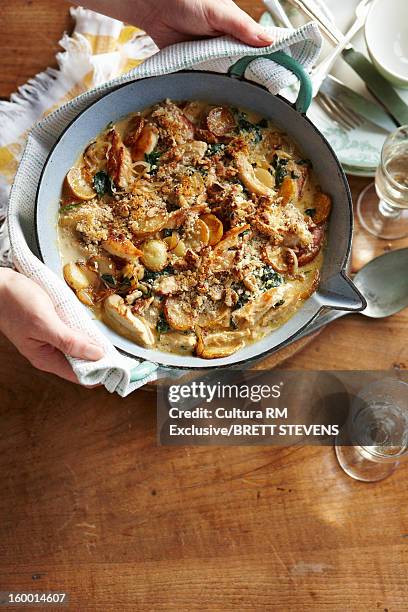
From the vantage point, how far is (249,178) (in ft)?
7.28

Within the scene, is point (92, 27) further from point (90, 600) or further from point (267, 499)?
point (90, 600)

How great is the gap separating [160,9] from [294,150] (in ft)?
2.00

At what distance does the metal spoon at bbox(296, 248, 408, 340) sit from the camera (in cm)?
247

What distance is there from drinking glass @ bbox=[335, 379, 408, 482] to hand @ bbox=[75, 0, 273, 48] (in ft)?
3.96

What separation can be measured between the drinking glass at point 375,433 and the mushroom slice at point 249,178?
77cm

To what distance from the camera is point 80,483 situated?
7.99 ft

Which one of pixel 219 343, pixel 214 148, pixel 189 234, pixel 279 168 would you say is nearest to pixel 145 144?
pixel 214 148

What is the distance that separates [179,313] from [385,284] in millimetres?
770

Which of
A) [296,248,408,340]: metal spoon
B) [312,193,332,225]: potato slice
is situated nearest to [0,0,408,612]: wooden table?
[296,248,408,340]: metal spoon

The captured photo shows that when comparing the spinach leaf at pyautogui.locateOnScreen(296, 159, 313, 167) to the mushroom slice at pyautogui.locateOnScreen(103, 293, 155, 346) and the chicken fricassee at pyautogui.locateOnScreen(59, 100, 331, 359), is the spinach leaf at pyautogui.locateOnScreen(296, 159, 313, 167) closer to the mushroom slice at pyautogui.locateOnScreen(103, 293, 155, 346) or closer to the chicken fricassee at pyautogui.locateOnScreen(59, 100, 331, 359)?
the chicken fricassee at pyautogui.locateOnScreen(59, 100, 331, 359)

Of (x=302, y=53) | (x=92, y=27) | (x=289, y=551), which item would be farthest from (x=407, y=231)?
(x=92, y=27)

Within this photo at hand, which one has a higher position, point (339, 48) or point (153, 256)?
point (339, 48)

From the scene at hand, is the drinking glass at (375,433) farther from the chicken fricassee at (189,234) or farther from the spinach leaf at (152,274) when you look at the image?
the spinach leaf at (152,274)

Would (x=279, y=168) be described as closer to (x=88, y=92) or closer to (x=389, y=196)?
(x=389, y=196)
